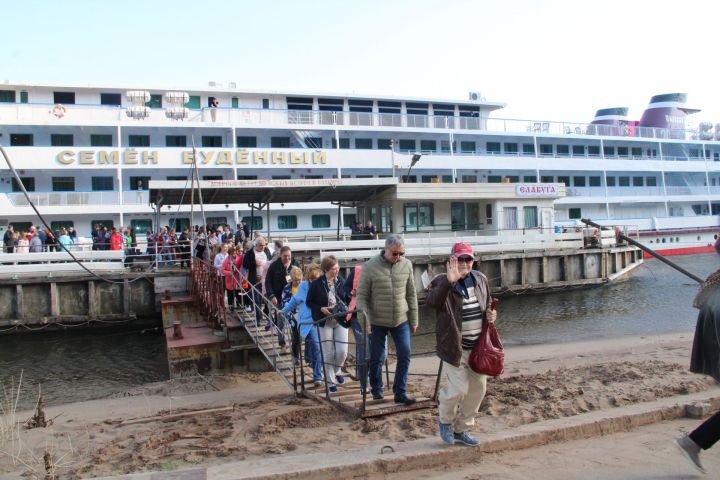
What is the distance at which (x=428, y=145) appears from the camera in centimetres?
3612

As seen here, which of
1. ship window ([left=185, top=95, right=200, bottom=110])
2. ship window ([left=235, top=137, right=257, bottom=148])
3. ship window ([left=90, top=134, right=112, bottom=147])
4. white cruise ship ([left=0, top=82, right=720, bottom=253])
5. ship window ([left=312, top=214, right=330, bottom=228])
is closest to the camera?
white cruise ship ([left=0, top=82, right=720, bottom=253])

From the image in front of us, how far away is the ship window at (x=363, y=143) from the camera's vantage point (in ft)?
113

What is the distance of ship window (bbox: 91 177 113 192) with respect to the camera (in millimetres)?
29594

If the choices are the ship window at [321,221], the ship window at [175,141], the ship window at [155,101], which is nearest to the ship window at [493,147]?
the ship window at [321,221]

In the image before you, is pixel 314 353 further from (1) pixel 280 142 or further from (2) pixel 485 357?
(1) pixel 280 142

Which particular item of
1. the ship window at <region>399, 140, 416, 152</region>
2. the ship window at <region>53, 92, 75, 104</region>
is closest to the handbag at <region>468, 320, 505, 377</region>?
the ship window at <region>399, 140, 416, 152</region>

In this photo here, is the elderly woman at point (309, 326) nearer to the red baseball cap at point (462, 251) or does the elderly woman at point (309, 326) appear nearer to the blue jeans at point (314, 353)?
the blue jeans at point (314, 353)

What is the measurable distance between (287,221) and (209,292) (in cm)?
1915

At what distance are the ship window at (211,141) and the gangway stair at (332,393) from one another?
23.1m

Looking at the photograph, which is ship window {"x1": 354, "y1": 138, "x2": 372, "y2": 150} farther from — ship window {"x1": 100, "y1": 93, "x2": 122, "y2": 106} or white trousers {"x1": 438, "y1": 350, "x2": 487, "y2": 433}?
white trousers {"x1": 438, "y1": 350, "x2": 487, "y2": 433}

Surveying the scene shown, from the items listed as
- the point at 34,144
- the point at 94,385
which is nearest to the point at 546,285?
the point at 94,385

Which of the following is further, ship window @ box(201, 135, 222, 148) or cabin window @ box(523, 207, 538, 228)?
ship window @ box(201, 135, 222, 148)

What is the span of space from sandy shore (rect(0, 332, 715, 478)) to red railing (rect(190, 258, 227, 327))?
2.62 meters

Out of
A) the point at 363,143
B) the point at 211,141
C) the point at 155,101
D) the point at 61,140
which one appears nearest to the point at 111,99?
the point at 155,101
